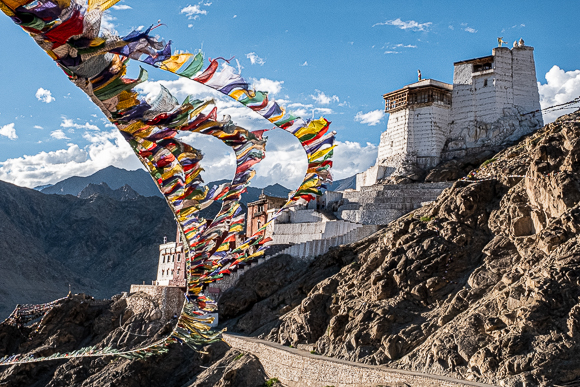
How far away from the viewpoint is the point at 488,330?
73.1 ft

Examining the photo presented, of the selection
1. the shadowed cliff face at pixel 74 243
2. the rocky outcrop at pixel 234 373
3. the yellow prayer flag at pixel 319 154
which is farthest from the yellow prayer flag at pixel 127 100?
the shadowed cliff face at pixel 74 243

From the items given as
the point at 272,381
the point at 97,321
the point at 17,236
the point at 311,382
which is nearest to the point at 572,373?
the point at 311,382

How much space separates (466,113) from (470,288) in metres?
21.4

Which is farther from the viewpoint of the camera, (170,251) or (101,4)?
(170,251)

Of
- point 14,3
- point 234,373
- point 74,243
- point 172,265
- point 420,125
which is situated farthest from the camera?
point 74,243

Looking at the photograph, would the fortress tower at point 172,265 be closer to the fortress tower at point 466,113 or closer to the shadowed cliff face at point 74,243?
the fortress tower at point 466,113

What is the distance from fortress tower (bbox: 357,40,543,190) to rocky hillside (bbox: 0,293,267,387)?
16927mm

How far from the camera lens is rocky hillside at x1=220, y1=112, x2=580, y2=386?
2084cm

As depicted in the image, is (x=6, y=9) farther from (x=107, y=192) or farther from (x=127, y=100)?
(x=107, y=192)

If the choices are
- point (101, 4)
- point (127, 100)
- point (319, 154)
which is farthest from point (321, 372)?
point (101, 4)

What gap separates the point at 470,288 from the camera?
2616 centimetres

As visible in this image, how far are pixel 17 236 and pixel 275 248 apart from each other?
76.8 meters

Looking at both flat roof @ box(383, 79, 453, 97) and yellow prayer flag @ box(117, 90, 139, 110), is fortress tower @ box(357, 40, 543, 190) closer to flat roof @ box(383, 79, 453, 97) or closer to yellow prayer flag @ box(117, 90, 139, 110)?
flat roof @ box(383, 79, 453, 97)

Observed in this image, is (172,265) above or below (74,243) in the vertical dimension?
below
